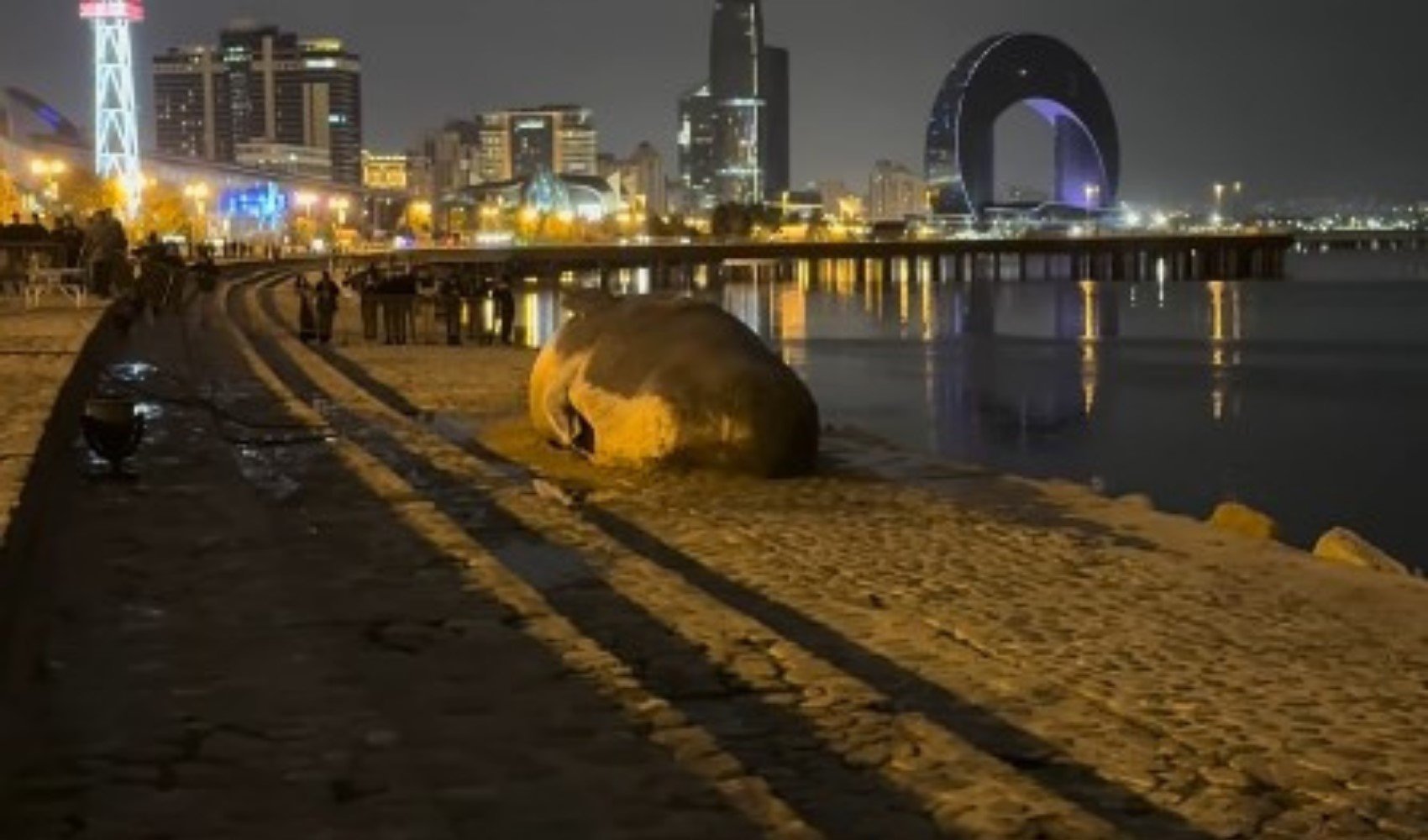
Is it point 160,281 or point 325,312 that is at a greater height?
point 160,281

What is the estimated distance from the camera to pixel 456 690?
734 centimetres

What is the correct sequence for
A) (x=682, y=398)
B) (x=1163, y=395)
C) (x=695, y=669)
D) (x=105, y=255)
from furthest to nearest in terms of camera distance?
(x=1163, y=395)
(x=105, y=255)
(x=682, y=398)
(x=695, y=669)

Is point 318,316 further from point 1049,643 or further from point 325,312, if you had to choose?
point 1049,643

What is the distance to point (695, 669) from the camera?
7.79 meters

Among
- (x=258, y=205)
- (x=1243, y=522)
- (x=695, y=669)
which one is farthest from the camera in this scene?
(x=258, y=205)

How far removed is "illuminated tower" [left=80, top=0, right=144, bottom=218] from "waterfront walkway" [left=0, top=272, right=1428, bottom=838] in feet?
349

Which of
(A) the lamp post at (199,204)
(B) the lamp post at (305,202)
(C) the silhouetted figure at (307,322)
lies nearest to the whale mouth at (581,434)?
(C) the silhouetted figure at (307,322)

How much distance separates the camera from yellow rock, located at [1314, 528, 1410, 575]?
12.5 metres

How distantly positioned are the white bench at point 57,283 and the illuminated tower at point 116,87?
84538 millimetres

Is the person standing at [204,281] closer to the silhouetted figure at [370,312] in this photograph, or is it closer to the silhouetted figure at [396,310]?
the silhouetted figure at [370,312]

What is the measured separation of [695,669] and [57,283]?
26.2 metres

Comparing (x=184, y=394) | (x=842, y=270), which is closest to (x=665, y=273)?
(x=842, y=270)

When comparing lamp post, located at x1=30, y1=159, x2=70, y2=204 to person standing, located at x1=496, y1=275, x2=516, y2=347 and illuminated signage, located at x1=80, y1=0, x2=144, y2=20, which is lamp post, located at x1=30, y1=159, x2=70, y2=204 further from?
person standing, located at x1=496, y1=275, x2=516, y2=347

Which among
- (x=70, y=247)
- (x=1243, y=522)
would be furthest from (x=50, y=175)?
(x=1243, y=522)
